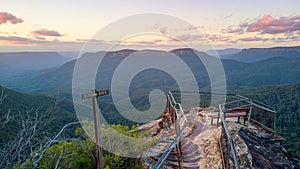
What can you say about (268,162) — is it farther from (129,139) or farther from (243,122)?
(129,139)

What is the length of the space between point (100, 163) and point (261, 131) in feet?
18.7

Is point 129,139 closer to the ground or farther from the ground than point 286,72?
farther from the ground

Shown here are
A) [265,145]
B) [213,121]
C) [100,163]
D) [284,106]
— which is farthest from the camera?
[284,106]

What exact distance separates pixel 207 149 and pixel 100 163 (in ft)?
10.6

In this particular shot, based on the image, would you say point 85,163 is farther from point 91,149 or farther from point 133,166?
point 133,166

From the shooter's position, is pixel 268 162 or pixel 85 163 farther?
pixel 85 163

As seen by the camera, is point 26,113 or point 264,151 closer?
point 264,151

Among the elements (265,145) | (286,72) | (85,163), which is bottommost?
(286,72)

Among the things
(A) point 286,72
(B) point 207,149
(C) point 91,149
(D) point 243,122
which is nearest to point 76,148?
(C) point 91,149

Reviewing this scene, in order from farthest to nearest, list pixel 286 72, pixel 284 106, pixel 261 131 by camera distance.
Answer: pixel 286 72, pixel 284 106, pixel 261 131

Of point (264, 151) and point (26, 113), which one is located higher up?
point (264, 151)

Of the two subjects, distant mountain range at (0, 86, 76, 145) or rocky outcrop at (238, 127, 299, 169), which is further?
rocky outcrop at (238, 127, 299, 169)

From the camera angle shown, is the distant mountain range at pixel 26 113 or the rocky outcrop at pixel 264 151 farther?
the rocky outcrop at pixel 264 151

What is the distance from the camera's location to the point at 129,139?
864cm
